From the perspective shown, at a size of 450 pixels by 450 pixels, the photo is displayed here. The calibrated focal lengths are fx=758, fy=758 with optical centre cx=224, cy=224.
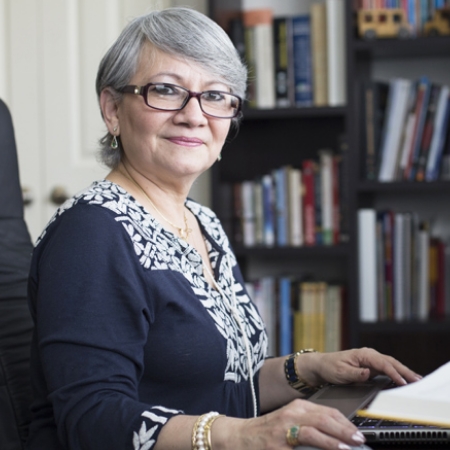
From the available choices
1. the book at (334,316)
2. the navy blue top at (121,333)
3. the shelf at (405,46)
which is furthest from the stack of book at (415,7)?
the navy blue top at (121,333)

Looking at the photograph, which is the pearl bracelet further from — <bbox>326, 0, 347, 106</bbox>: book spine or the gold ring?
<bbox>326, 0, 347, 106</bbox>: book spine

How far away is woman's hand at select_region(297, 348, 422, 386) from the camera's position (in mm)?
1154

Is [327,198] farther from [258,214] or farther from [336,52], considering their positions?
[336,52]

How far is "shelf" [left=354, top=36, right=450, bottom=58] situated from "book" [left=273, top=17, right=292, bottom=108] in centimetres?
23

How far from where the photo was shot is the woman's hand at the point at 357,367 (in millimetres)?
1154

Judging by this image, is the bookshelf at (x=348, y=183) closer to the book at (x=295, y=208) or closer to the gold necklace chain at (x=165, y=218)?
the book at (x=295, y=208)

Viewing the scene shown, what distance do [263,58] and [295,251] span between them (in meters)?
0.63

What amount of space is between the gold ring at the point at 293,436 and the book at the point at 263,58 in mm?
1765

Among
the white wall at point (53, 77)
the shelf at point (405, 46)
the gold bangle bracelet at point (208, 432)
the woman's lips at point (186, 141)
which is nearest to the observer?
the gold bangle bracelet at point (208, 432)

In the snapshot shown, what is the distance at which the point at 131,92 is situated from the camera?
124 centimetres

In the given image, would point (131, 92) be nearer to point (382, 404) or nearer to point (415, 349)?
point (382, 404)

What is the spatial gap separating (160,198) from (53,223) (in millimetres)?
248

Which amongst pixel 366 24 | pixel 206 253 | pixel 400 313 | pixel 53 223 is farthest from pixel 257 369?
pixel 366 24

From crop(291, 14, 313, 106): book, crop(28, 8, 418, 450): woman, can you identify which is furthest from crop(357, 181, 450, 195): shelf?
crop(28, 8, 418, 450): woman
